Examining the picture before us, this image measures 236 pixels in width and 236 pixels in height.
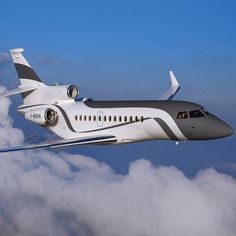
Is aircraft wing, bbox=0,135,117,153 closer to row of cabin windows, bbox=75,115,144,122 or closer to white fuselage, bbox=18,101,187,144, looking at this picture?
white fuselage, bbox=18,101,187,144

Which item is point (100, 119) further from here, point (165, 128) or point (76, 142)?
point (165, 128)

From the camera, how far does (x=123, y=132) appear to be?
35625mm

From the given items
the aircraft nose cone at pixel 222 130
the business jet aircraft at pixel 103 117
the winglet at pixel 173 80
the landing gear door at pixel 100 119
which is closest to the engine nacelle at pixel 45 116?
the business jet aircraft at pixel 103 117

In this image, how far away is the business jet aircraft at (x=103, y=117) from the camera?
33.2m

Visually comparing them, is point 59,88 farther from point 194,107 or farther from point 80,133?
point 194,107

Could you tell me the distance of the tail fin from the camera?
1649 inches

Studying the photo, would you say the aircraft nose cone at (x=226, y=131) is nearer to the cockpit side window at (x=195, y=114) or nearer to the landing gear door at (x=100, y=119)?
the cockpit side window at (x=195, y=114)

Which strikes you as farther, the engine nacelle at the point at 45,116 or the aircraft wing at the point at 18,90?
the aircraft wing at the point at 18,90

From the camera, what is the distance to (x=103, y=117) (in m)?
36.6

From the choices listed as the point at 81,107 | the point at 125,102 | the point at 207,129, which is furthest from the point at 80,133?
the point at 207,129

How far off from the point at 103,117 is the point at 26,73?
902cm

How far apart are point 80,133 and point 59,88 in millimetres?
4458

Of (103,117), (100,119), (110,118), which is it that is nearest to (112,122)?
(110,118)

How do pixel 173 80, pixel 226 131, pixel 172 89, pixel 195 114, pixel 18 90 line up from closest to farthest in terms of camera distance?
pixel 226 131 → pixel 195 114 → pixel 18 90 → pixel 172 89 → pixel 173 80
